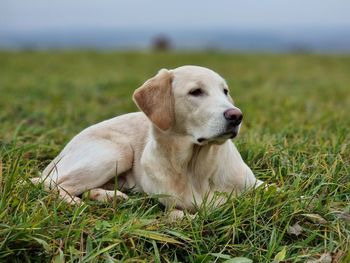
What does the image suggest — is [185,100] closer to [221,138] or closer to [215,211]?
[221,138]

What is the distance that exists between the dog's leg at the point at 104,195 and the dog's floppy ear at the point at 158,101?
553 millimetres

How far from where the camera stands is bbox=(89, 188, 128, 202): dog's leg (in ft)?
12.9

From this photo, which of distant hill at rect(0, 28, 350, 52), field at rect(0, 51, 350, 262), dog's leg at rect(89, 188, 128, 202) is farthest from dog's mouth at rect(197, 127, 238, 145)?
distant hill at rect(0, 28, 350, 52)

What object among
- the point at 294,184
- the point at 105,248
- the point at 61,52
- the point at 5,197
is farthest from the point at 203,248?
the point at 61,52

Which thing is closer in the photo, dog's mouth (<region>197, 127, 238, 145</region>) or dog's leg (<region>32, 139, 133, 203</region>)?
dog's mouth (<region>197, 127, 238, 145</region>)

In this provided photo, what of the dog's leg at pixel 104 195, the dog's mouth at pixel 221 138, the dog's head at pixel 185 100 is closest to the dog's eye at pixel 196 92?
the dog's head at pixel 185 100

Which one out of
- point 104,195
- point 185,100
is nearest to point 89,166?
point 104,195

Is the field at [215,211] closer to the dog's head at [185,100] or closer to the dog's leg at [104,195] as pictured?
the dog's leg at [104,195]

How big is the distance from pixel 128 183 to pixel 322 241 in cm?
158

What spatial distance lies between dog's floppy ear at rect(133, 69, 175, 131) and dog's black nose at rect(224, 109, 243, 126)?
488 millimetres

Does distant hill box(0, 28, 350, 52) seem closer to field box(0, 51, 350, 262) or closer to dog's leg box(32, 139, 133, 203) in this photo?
field box(0, 51, 350, 262)

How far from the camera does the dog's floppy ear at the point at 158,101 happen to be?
12.5 ft

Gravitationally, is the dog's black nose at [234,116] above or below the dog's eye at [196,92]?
below

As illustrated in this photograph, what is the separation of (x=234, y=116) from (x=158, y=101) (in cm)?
63
